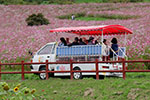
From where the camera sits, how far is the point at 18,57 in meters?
26.9

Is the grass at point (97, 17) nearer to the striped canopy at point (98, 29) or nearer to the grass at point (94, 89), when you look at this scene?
the striped canopy at point (98, 29)

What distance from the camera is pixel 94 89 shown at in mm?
15609

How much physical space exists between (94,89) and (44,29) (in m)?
21.6

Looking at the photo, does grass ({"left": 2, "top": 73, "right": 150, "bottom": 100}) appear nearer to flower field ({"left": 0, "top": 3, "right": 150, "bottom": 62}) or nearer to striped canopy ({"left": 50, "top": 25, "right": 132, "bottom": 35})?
striped canopy ({"left": 50, "top": 25, "right": 132, "bottom": 35})

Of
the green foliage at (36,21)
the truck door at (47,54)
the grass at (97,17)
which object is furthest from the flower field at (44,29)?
the truck door at (47,54)

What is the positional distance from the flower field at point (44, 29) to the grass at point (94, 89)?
839 centimetres

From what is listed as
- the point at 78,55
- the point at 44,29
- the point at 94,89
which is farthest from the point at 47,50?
the point at 44,29

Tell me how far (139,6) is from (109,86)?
37925 millimetres

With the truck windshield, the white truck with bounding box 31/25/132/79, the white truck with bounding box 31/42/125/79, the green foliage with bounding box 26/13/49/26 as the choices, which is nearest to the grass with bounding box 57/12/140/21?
the green foliage with bounding box 26/13/49/26

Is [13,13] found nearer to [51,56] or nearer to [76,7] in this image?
[76,7]

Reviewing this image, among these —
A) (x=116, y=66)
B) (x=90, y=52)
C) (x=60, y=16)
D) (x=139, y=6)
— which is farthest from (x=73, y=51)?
(x=139, y=6)

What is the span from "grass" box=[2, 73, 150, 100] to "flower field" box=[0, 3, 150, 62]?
8.39m

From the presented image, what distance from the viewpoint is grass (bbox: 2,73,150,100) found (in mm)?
14325

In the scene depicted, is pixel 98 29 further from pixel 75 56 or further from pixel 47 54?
pixel 47 54
